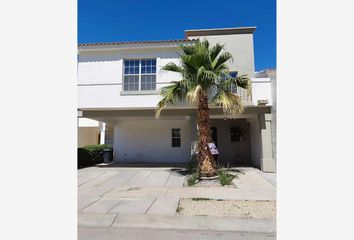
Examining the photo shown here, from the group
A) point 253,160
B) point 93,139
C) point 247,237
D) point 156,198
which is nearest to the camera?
point 247,237

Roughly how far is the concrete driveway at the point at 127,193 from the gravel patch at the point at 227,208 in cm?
40

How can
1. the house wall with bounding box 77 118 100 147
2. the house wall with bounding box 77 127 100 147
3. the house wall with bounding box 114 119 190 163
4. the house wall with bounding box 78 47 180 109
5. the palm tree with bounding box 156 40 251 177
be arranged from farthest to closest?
the house wall with bounding box 77 118 100 147
the house wall with bounding box 77 127 100 147
the house wall with bounding box 114 119 190 163
the house wall with bounding box 78 47 180 109
the palm tree with bounding box 156 40 251 177

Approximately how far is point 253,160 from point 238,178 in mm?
4905

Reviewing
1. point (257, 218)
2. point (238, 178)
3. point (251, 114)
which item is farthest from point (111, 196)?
point (251, 114)

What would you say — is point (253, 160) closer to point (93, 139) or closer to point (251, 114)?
point (251, 114)

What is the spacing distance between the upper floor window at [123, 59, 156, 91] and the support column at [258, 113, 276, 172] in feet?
19.7

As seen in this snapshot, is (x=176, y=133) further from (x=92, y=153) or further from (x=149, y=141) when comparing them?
(x=92, y=153)

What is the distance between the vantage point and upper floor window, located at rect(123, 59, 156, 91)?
40.0 feet

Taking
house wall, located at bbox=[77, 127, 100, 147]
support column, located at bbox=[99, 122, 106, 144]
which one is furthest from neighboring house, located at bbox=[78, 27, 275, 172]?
house wall, located at bbox=[77, 127, 100, 147]

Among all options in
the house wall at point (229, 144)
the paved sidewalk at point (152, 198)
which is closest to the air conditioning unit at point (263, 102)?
the paved sidewalk at point (152, 198)

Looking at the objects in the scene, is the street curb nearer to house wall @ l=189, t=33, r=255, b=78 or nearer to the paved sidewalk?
the paved sidewalk
